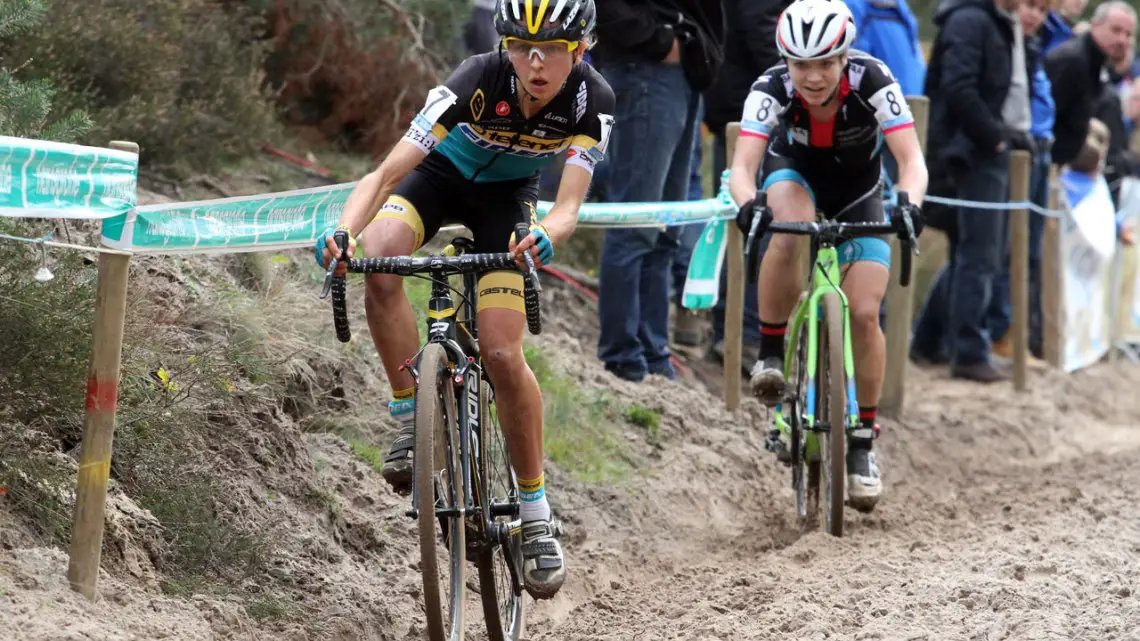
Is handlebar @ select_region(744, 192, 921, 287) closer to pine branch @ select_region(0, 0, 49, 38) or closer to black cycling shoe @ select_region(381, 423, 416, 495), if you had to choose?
black cycling shoe @ select_region(381, 423, 416, 495)

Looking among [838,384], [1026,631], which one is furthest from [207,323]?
[1026,631]

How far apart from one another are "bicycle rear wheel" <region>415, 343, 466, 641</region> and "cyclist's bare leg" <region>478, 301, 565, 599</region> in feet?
0.89

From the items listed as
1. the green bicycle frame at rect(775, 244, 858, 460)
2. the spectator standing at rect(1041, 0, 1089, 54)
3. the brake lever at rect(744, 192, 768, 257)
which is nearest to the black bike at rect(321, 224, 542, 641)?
the brake lever at rect(744, 192, 768, 257)

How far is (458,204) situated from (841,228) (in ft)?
6.87

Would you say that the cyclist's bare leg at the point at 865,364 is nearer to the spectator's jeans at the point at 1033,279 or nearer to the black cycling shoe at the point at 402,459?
the black cycling shoe at the point at 402,459

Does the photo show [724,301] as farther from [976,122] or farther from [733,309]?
[976,122]

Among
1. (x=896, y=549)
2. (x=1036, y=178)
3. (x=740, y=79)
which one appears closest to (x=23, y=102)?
(x=896, y=549)

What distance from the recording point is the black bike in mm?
Answer: 4957

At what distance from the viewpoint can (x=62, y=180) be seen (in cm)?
497

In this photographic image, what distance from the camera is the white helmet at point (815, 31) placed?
720 cm

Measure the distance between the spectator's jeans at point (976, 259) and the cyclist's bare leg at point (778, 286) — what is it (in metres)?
4.34

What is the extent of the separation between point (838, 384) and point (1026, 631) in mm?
1881

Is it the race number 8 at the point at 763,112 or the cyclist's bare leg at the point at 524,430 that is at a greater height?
the race number 8 at the point at 763,112

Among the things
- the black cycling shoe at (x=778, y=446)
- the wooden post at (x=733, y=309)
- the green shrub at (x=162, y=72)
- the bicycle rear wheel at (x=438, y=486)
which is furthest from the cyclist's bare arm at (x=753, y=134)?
the green shrub at (x=162, y=72)
